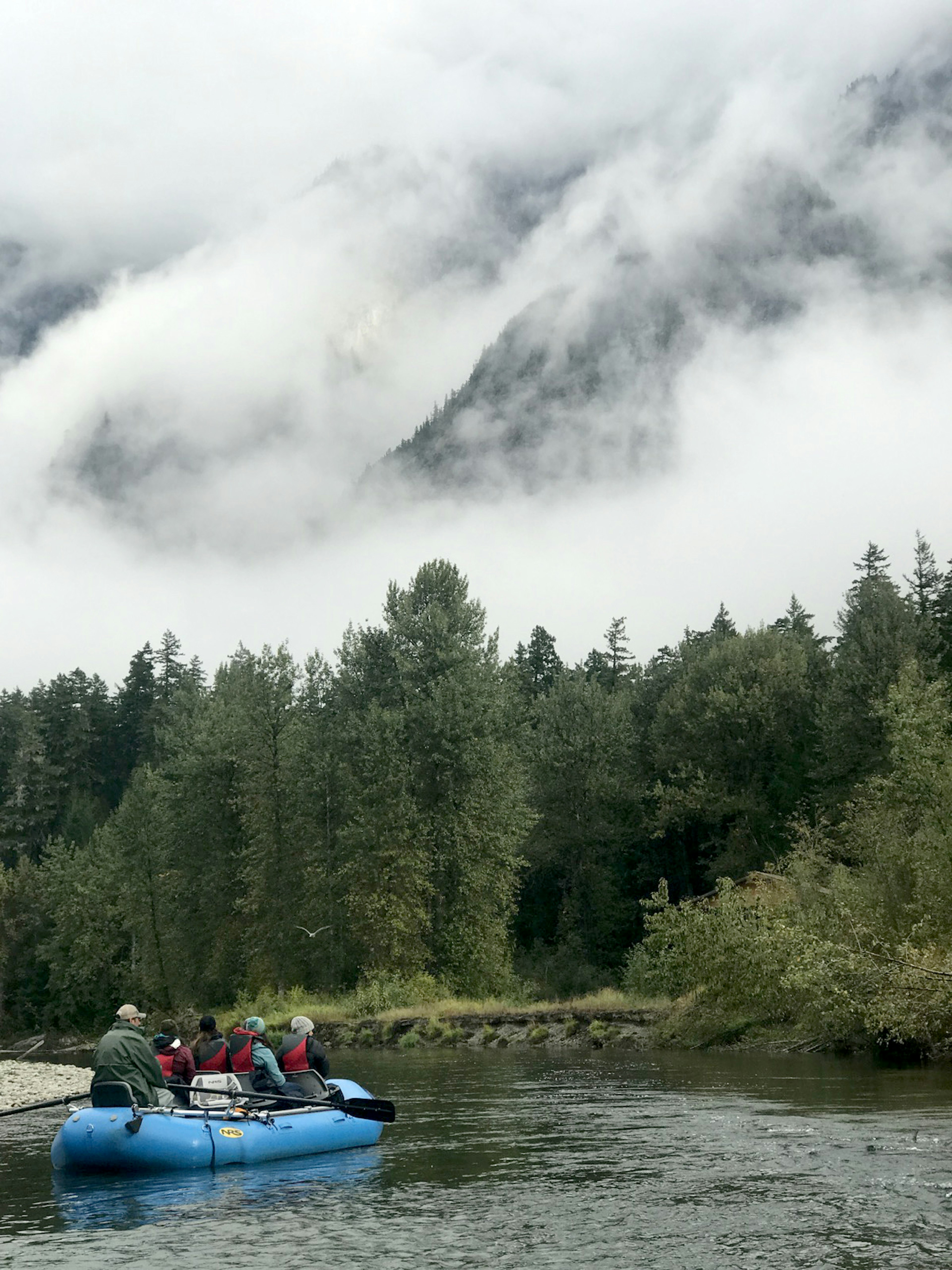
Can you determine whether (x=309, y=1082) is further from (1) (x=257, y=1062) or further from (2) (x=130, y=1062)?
(2) (x=130, y=1062)

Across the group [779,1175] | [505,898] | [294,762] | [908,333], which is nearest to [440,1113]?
[779,1175]

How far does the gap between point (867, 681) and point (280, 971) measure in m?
28.2

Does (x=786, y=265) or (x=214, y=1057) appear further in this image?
(x=786, y=265)

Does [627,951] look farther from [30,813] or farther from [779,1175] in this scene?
[30,813]

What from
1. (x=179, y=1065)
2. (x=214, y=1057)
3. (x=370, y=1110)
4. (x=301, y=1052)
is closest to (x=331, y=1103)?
(x=370, y=1110)

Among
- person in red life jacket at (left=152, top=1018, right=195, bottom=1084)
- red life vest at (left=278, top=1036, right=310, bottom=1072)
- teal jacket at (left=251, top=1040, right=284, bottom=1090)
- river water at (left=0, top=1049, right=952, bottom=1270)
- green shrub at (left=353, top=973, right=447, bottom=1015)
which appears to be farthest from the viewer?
green shrub at (left=353, top=973, right=447, bottom=1015)

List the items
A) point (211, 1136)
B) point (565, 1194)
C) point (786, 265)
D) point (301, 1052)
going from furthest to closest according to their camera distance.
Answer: point (786, 265) < point (301, 1052) < point (211, 1136) < point (565, 1194)

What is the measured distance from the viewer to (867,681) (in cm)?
5959

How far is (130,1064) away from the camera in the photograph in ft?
55.8

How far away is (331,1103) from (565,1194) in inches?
217

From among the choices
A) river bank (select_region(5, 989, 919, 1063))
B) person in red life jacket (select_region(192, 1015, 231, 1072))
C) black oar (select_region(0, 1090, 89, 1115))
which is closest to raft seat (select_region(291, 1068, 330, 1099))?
person in red life jacket (select_region(192, 1015, 231, 1072))

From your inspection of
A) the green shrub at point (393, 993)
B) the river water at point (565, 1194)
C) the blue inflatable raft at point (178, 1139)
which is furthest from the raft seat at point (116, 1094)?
the green shrub at point (393, 993)

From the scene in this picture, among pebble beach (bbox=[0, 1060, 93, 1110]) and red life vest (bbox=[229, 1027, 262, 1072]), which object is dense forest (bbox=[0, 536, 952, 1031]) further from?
red life vest (bbox=[229, 1027, 262, 1072])

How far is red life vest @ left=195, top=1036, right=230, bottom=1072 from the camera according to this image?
19219mm
